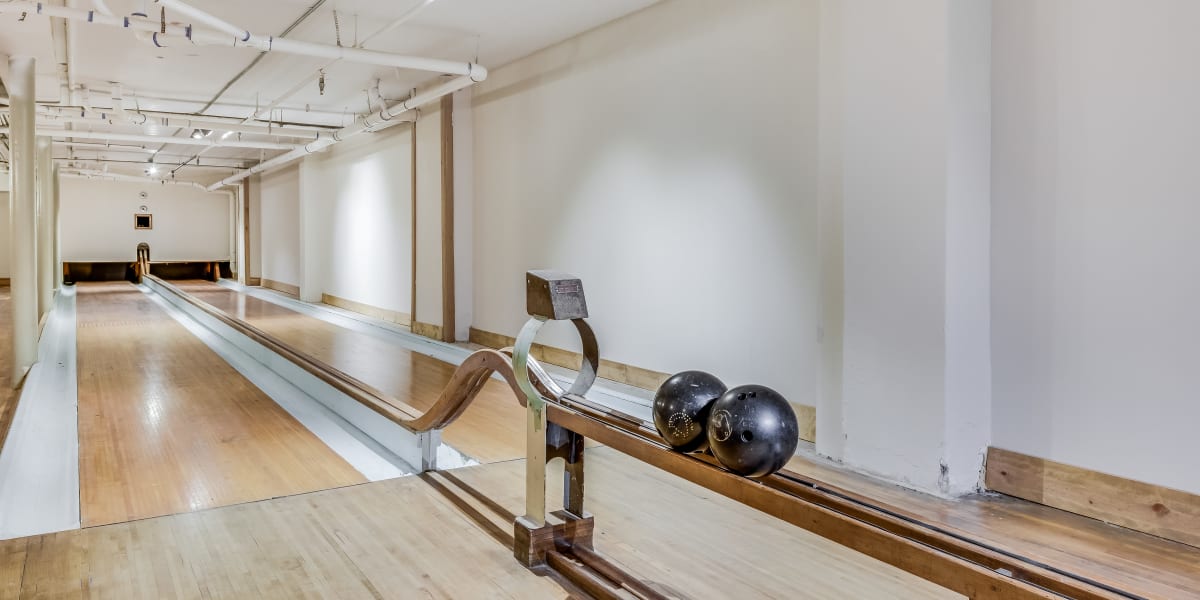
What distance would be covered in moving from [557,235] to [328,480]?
3.35 m

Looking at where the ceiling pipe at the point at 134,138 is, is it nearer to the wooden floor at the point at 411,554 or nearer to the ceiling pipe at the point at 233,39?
the ceiling pipe at the point at 233,39

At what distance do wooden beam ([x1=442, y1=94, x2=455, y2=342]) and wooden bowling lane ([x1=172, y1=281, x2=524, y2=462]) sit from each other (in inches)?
23.6

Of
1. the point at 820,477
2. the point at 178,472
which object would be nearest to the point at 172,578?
the point at 178,472

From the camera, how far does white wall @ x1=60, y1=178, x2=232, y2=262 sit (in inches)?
723

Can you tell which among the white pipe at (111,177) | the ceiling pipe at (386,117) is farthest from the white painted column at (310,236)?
the white pipe at (111,177)

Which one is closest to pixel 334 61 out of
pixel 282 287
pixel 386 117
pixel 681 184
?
pixel 386 117

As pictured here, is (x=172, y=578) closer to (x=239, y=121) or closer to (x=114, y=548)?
(x=114, y=548)

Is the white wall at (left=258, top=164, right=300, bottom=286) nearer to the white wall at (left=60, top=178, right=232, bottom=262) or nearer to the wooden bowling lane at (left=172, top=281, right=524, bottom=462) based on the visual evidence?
the wooden bowling lane at (left=172, top=281, right=524, bottom=462)

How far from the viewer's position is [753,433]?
1.80 metres

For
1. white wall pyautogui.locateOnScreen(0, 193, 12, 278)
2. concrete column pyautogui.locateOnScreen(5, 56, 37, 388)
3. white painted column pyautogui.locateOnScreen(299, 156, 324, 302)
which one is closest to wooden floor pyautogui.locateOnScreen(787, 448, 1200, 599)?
concrete column pyautogui.locateOnScreen(5, 56, 37, 388)

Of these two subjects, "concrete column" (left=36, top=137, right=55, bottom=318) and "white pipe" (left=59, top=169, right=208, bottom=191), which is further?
"white pipe" (left=59, top=169, right=208, bottom=191)

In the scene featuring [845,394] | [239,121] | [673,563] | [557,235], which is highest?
[239,121]

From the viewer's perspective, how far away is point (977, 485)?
3.24 meters

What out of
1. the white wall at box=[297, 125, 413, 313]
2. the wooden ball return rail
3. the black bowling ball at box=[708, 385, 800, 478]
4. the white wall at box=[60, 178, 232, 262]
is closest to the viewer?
the wooden ball return rail
